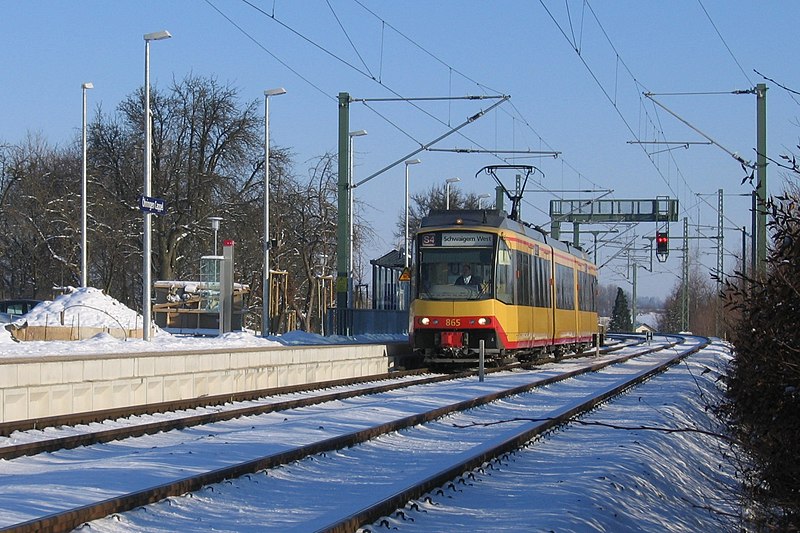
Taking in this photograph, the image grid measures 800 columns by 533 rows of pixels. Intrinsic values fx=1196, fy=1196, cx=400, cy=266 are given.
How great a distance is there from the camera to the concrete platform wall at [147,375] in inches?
617

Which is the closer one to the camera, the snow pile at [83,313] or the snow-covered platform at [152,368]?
the snow-covered platform at [152,368]

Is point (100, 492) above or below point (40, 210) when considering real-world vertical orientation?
below

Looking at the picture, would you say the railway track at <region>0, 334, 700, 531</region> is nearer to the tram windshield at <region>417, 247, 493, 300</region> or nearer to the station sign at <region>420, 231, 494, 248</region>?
the tram windshield at <region>417, 247, 493, 300</region>

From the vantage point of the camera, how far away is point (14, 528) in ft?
23.6

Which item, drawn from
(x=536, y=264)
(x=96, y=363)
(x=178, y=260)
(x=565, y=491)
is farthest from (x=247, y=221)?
(x=565, y=491)

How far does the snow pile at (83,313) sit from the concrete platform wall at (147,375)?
11.7 meters

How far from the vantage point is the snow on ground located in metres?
22.8

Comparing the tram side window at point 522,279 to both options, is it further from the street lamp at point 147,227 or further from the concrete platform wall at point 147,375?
the street lamp at point 147,227

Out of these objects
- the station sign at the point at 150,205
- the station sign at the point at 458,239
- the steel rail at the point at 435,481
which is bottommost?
the steel rail at the point at 435,481

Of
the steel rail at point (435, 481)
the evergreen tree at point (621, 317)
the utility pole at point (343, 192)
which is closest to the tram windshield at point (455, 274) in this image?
the utility pole at point (343, 192)

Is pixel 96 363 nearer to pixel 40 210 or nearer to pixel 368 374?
pixel 368 374

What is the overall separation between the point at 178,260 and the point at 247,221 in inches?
273

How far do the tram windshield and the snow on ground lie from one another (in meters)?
4.13

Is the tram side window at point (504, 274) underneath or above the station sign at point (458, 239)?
underneath
